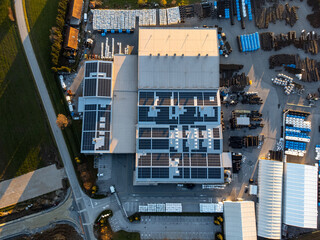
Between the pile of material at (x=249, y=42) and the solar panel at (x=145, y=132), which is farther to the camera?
the pile of material at (x=249, y=42)

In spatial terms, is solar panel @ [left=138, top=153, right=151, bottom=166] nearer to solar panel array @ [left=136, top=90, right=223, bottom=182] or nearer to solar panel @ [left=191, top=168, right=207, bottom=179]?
solar panel array @ [left=136, top=90, right=223, bottom=182]

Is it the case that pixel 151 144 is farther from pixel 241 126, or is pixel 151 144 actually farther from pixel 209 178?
pixel 241 126

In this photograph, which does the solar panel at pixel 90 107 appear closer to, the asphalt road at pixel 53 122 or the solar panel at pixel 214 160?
the asphalt road at pixel 53 122

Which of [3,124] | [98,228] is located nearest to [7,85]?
[3,124]

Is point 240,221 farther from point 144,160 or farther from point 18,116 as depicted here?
point 18,116

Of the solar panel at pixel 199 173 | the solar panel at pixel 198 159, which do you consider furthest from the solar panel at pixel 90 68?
the solar panel at pixel 199 173
